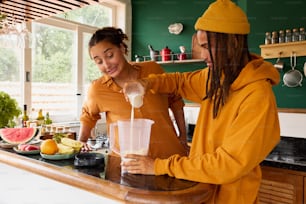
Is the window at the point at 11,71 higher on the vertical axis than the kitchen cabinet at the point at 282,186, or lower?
higher

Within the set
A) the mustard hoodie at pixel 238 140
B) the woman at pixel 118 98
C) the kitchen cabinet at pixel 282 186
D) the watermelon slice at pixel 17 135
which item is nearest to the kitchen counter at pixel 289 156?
the kitchen cabinet at pixel 282 186

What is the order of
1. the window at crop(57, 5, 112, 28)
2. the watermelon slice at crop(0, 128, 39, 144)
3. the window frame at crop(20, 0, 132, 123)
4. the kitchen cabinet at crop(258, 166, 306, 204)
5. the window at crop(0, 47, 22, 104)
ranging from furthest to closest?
the window at crop(57, 5, 112, 28) → the window frame at crop(20, 0, 132, 123) → the window at crop(0, 47, 22, 104) → the kitchen cabinet at crop(258, 166, 306, 204) → the watermelon slice at crop(0, 128, 39, 144)

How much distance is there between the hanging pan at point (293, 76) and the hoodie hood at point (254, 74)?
2.27m

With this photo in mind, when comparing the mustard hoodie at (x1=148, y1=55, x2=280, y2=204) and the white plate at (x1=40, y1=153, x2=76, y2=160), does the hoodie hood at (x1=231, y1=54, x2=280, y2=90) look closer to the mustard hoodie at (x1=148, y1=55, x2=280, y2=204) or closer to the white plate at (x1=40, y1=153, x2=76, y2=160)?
the mustard hoodie at (x1=148, y1=55, x2=280, y2=204)

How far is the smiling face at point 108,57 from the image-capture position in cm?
142

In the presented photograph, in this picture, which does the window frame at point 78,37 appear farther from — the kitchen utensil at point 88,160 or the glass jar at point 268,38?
the kitchen utensil at point 88,160

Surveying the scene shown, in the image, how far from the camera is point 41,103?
12.0ft

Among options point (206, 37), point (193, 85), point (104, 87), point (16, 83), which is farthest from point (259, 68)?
point (16, 83)

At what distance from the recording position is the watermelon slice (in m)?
1.55

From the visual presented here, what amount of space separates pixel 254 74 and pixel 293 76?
236cm

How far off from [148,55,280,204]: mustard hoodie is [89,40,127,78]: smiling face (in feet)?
1.83

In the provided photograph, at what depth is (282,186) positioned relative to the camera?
83.7 inches

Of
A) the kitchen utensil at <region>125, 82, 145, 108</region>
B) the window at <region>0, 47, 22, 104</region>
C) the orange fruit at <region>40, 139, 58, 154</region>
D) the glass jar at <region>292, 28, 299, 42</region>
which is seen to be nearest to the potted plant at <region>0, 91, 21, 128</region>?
the orange fruit at <region>40, 139, 58, 154</region>

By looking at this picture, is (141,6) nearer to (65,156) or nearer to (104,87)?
(104,87)
